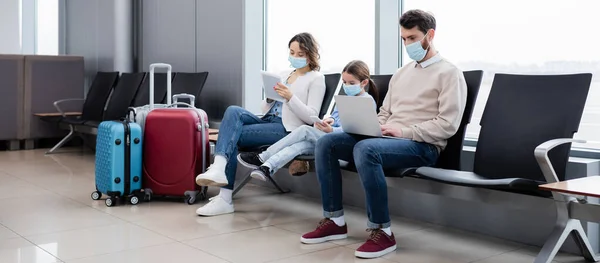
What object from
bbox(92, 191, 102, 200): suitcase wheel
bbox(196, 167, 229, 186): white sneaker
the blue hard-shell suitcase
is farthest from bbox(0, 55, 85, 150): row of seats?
bbox(196, 167, 229, 186): white sneaker

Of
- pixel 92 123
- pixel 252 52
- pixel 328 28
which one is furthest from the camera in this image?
pixel 92 123

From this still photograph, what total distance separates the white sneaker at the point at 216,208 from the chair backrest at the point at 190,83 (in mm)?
Result: 1771

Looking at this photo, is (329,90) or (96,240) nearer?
(96,240)

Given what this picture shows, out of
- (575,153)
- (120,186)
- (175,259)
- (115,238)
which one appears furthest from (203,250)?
(575,153)

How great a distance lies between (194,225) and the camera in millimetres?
3340

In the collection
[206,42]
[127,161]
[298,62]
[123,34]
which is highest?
[123,34]

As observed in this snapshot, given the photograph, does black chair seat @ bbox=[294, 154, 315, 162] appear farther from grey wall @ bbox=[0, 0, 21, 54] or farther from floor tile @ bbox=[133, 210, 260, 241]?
grey wall @ bbox=[0, 0, 21, 54]

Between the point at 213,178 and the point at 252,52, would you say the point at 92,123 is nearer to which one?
the point at 252,52

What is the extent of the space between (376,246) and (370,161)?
371 millimetres

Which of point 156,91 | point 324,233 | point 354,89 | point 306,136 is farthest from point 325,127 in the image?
point 156,91

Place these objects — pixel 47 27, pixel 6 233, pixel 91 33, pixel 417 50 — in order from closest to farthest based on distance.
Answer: pixel 417 50 < pixel 6 233 < pixel 91 33 < pixel 47 27

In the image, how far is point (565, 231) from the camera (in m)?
2.40

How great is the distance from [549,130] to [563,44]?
69 cm

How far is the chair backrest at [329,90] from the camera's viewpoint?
3756mm
